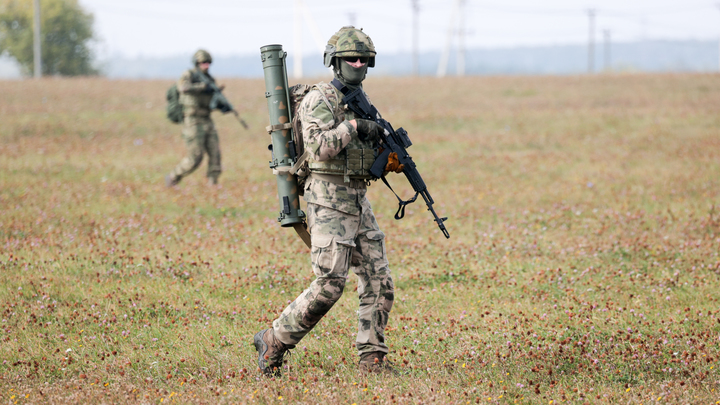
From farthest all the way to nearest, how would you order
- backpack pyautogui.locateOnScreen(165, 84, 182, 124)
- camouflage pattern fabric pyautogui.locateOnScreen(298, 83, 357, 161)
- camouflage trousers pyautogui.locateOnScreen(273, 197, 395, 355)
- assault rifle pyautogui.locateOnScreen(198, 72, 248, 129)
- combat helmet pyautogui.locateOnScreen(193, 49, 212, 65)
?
1. backpack pyautogui.locateOnScreen(165, 84, 182, 124)
2. assault rifle pyautogui.locateOnScreen(198, 72, 248, 129)
3. combat helmet pyautogui.locateOnScreen(193, 49, 212, 65)
4. camouflage trousers pyautogui.locateOnScreen(273, 197, 395, 355)
5. camouflage pattern fabric pyautogui.locateOnScreen(298, 83, 357, 161)

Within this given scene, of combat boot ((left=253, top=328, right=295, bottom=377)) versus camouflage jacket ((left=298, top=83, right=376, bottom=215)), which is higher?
camouflage jacket ((left=298, top=83, right=376, bottom=215))

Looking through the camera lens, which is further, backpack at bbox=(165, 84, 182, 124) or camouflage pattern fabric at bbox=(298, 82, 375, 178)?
backpack at bbox=(165, 84, 182, 124)

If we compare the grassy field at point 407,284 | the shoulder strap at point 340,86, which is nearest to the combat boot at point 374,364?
the grassy field at point 407,284

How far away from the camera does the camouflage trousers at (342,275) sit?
5211mm

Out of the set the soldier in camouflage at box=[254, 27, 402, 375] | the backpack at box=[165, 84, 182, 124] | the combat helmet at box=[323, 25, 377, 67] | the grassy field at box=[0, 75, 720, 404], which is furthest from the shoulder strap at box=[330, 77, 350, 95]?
the backpack at box=[165, 84, 182, 124]

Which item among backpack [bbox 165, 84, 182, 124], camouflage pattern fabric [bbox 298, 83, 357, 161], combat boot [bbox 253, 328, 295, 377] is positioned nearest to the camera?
Result: camouflage pattern fabric [bbox 298, 83, 357, 161]

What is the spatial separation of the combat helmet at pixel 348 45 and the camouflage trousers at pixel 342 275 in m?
1.19

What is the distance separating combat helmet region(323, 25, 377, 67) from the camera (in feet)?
16.9

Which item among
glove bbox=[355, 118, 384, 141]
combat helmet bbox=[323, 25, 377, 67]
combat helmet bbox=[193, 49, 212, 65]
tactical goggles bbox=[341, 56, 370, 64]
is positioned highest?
combat helmet bbox=[193, 49, 212, 65]

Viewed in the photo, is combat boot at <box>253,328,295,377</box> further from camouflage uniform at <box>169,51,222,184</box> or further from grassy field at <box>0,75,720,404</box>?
camouflage uniform at <box>169,51,222,184</box>

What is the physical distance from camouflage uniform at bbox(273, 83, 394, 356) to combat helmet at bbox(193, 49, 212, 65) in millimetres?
9174

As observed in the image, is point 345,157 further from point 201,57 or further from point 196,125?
point 196,125

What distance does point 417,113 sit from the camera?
28.9m

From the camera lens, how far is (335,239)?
5.18 m
